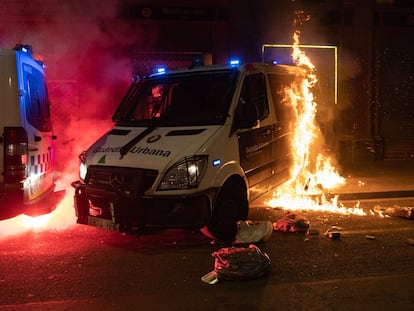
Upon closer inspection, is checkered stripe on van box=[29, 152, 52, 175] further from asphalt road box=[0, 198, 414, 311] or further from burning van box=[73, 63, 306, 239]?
asphalt road box=[0, 198, 414, 311]

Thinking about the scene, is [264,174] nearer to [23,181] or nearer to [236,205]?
[236,205]

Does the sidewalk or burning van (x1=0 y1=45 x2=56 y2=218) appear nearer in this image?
burning van (x1=0 y1=45 x2=56 y2=218)

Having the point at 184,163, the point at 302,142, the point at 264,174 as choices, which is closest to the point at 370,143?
the point at 302,142

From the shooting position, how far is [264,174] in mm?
6113

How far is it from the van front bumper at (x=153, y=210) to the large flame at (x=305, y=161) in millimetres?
2500

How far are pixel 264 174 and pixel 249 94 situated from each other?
1069 millimetres

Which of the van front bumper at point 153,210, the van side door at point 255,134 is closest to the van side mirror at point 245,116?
the van side door at point 255,134

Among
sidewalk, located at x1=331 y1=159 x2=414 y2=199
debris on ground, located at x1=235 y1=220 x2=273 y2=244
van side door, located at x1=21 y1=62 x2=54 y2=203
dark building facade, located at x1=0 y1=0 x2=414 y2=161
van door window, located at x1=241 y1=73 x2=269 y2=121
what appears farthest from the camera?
dark building facade, located at x1=0 y1=0 x2=414 y2=161

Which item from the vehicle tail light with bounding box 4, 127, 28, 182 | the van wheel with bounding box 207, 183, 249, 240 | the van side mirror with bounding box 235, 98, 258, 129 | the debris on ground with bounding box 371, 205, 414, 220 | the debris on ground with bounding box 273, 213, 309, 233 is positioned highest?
the van side mirror with bounding box 235, 98, 258, 129

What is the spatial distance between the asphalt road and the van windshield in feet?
4.73

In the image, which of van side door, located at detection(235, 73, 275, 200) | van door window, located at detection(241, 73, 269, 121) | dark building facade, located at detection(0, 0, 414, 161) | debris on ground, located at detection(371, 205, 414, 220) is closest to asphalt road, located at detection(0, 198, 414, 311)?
debris on ground, located at detection(371, 205, 414, 220)

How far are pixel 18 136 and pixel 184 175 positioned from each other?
179cm

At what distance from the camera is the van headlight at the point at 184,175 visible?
481cm

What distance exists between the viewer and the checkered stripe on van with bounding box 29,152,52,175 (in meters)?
5.29
